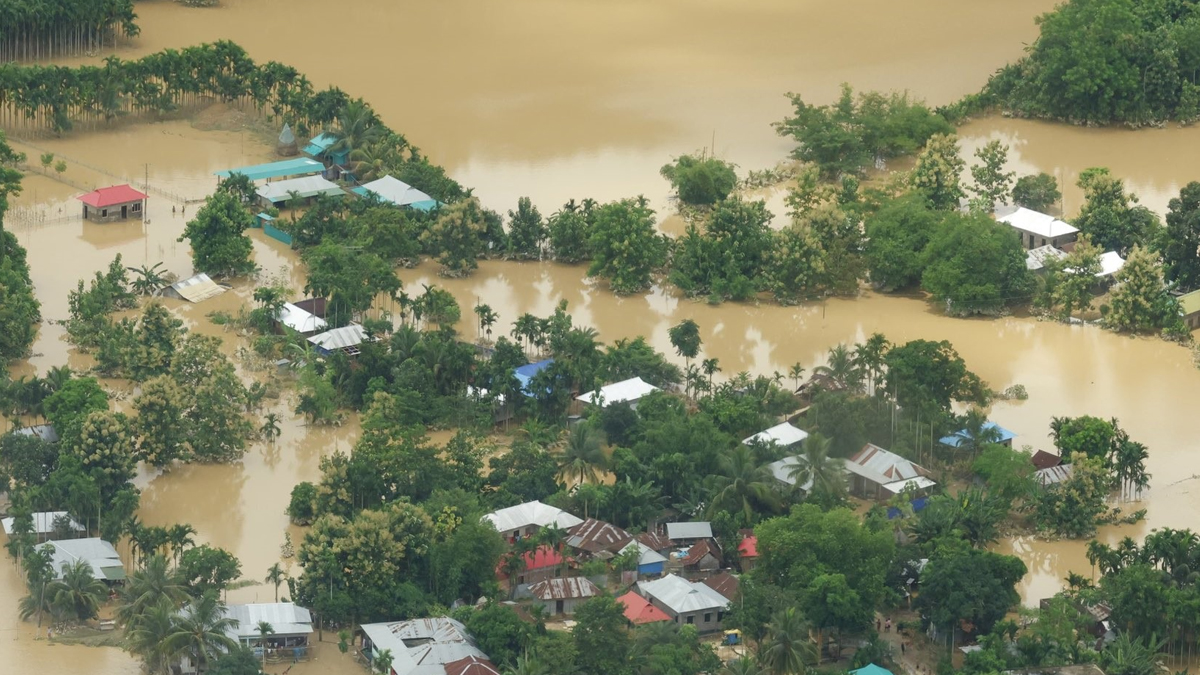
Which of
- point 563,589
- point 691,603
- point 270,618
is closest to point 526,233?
point 563,589

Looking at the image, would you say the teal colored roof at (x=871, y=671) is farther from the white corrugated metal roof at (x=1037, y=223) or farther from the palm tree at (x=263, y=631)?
the white corrugated metal roof at (x=1037, y=223)

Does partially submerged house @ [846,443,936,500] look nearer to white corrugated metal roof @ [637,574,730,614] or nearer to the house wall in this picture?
white corrugated metal roof @ [637,574,730,614]

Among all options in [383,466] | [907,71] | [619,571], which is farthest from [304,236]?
[907,71]

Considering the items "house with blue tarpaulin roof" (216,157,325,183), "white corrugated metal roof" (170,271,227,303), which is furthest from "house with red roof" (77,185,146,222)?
"white corrugated metal roof" (170,271,227,303)

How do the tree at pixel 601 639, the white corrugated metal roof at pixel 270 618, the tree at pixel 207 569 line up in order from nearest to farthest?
the tree at pixel 601 639, the white corrugated metal roof at pixel 270 618, the tree at pixel 207 569

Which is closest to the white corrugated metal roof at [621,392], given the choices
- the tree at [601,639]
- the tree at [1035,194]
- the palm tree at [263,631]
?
the tree at [601,639]

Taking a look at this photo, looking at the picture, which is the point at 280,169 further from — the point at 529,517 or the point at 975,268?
the point at 529,517
